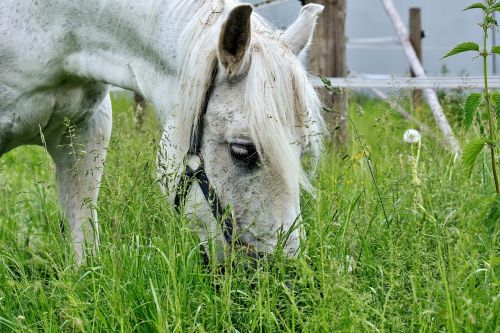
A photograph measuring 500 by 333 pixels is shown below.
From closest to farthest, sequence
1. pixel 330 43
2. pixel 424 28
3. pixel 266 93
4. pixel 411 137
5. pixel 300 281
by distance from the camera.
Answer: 1. pixel 300 281
2. pixel 266 93
3. pixel 411 137
4. pixel 330 43
5. pixel 424 28

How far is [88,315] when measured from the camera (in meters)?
2.67

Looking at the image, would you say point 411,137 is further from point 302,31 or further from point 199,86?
point 199,86

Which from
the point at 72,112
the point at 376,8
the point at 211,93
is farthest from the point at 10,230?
the point at 376,8

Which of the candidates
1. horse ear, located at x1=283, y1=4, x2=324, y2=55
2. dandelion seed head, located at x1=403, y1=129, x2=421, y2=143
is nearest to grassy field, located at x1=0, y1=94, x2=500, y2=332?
horse ear, located at x1=283, y1=4, x2=324, y2=55

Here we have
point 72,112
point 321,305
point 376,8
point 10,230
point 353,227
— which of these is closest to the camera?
point 321,305

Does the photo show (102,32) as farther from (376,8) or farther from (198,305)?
(376,8)

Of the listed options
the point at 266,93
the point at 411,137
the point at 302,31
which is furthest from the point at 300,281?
the point at 411,137

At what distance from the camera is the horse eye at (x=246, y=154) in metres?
2.66

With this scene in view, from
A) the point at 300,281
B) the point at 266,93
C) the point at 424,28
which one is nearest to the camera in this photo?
the point at 300,281

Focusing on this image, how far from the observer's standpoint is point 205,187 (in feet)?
9.12

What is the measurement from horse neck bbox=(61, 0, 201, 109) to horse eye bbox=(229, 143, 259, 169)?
42 cm

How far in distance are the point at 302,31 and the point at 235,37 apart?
449 mm

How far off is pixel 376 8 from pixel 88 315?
10276mm

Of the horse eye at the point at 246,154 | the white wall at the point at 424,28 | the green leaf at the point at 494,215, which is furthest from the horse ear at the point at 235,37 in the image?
the white wall at the point at 424,28
